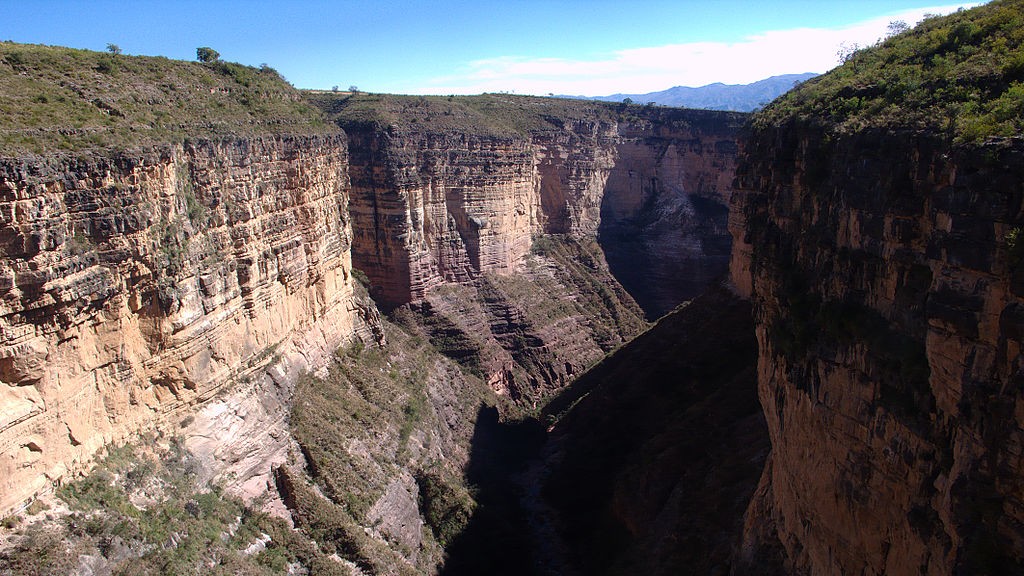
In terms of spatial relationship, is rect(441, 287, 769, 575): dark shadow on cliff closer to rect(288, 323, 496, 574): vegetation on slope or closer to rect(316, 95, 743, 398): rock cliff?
rect(288, 323, 496, 574): vegetation on slope

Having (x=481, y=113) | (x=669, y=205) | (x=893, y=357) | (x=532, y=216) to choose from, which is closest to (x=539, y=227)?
(x=532, y=216)

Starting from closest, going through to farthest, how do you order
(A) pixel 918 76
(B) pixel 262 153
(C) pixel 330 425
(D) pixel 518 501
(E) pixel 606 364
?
1. (A) pixel 918 76
2. (B) pixel 262 153
3. (C) pixel 330 425
4. (D) pixel 518 501
5. (E) pixel 606 364

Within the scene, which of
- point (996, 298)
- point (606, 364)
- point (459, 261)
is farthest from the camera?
point (459, 261)

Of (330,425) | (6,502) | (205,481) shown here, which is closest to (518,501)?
(330,425)

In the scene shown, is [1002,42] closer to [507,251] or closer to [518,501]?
[518,501]

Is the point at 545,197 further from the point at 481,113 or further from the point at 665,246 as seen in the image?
the point at 665,246

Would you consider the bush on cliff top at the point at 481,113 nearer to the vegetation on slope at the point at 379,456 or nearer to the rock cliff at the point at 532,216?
→ the rock cliff at the point at 532,216

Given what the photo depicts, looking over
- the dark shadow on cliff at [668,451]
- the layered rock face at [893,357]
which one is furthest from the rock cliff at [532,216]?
the layered rock face at [893,357]
